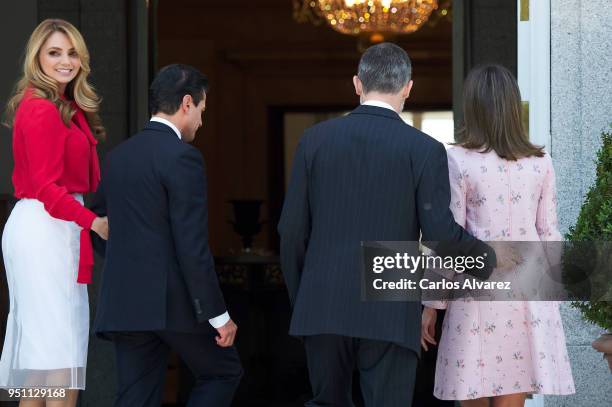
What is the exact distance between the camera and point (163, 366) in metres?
4.22

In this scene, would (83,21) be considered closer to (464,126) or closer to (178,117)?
(178,117)

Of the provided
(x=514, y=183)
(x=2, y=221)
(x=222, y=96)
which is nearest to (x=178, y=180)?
(x=514, y=183)

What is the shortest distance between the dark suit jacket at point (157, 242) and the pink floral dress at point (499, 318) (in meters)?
0.84

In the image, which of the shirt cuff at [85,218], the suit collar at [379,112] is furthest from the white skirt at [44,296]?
the suit collar at [379,112]

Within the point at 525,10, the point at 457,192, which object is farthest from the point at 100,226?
the point at 525,10

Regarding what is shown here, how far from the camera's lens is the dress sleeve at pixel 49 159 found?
4199 mm

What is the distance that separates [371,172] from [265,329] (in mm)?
5116

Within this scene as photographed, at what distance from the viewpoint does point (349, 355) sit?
3.81 m

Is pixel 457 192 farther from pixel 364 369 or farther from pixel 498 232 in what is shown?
pixel 364 369

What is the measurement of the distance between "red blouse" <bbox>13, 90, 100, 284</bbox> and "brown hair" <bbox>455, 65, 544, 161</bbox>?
141 centimetres

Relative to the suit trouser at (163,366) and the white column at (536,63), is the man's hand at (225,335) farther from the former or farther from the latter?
the white column at (536,63)

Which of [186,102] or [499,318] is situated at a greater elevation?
[186,102]

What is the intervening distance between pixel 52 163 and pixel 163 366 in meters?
0.84

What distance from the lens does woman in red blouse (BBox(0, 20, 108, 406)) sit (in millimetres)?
4238
